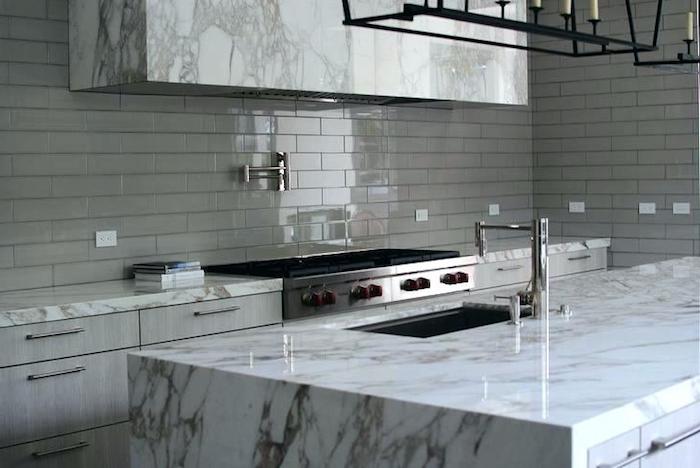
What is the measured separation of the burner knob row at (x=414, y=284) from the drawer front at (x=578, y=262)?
4.41ft

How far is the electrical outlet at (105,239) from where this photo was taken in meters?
4.85

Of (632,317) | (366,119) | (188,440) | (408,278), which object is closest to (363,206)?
(366,119)

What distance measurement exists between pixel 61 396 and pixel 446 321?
4.94ft

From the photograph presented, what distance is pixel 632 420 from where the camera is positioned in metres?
2.20

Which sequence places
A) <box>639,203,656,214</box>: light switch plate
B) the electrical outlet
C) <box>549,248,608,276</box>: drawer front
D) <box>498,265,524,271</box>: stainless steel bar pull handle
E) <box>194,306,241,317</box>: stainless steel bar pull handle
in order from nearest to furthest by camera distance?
1. <box>194,306,241,317</box>: stainless steel bar pull handle
2. the electrical outlet
3. <box>498,265,524,271</box>: stainless steel bar pull handle
4. <box>549,248,608,276</box>: drawer front
5. <box>639,203,656,214</box>: light switch plate

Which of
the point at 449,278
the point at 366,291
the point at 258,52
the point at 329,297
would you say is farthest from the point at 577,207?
the point at 258,52

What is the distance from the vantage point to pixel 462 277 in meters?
5.90

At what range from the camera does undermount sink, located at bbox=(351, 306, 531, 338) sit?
359cm

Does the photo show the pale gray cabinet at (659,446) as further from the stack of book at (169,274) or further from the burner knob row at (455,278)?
the burner knob row at (455,278)

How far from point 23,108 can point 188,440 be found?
7.77ft

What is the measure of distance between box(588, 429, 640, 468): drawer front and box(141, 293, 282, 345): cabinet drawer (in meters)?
2.42

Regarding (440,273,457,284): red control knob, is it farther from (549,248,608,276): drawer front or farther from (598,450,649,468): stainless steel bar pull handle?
(598,450,649,468): stainless steel bar pull handle

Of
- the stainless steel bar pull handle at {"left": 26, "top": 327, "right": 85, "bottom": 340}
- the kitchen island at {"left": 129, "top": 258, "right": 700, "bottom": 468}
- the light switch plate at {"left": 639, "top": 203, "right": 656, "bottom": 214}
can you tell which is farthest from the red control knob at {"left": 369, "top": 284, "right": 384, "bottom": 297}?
the light switch plate at {"left": 639, "top": 203, "right": 656, "bottom": 214}

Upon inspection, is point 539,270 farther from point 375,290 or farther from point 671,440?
point 375,290
